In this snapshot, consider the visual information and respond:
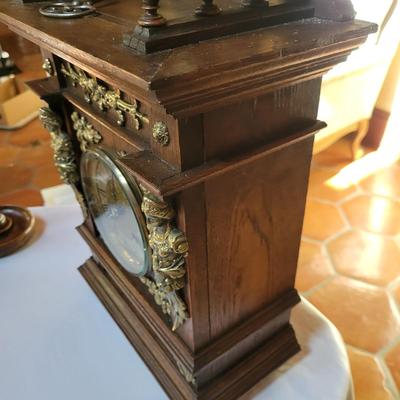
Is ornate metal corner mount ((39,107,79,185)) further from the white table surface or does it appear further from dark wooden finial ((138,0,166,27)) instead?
dark wooden finial ((138,0,166,27))

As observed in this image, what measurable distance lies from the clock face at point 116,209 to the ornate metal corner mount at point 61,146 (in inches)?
1.0

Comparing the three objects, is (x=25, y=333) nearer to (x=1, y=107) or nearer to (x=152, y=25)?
(x=152, y=25)

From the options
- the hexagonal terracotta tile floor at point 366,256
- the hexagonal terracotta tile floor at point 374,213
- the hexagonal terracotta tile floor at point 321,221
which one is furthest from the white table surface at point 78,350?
the hexagonal terracotta tile floor at point 374,213

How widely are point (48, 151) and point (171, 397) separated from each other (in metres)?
1.80

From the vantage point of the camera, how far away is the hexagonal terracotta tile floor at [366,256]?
1.49 metres

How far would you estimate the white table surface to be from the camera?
0.71 metres

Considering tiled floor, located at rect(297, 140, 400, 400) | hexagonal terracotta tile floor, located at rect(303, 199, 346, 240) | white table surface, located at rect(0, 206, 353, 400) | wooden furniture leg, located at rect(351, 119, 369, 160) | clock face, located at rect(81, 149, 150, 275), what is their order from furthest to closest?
wooden furniture leg, located at rect(351, 119, 369, 160) → hexagonal terracotta tile floor, located at rect(303, 199, 346, 240) → tiled floor, located at rect(297, 140, 400, 400) → white table surface, located at rect(0, 206, 353, 400) → clock face, located at rect(81, 149, 150, 275)

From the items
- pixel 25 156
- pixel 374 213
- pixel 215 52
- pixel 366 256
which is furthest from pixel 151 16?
pixel 25 156

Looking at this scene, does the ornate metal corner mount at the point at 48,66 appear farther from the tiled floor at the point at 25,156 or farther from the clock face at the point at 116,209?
the tiled floor at the point at 25,156

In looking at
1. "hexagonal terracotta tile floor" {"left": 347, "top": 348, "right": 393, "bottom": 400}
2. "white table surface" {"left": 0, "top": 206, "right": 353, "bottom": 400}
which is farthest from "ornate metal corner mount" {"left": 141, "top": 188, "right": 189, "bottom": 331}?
"hexagonal terracotta tile floor" {"left": 347, "top": 348, "right": 393, "bottom": 400}

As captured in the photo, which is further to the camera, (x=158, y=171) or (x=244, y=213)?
(x=244, y=213)

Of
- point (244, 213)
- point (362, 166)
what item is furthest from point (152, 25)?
point (362, 166)

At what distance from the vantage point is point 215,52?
17.4 inches

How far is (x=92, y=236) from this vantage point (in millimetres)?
896
